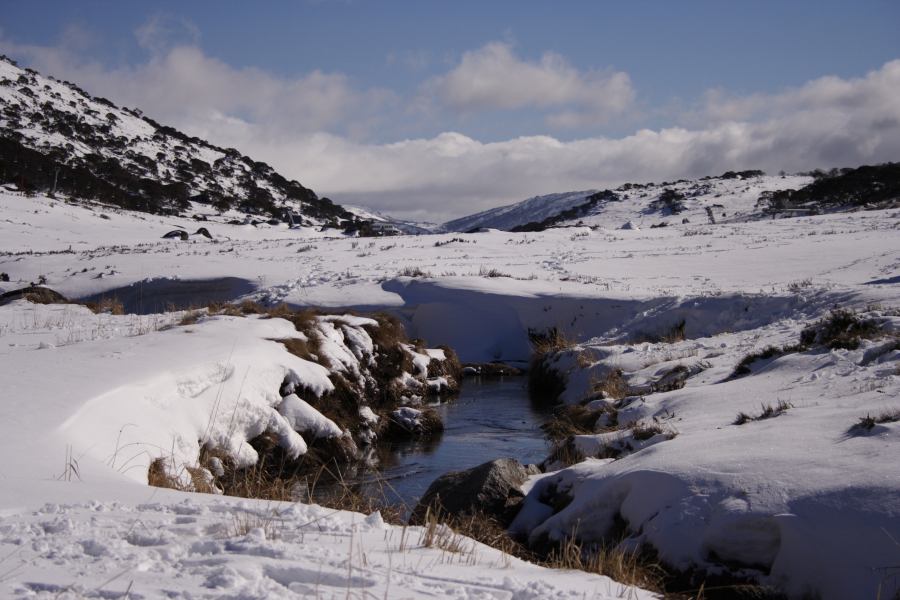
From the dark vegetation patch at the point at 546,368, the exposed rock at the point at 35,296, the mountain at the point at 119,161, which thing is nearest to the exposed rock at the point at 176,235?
the mountain at the point at 119,161

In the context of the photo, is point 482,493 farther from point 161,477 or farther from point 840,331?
point 840,331

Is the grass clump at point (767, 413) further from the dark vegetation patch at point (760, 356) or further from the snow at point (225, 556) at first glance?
the snow at point (225, 556)

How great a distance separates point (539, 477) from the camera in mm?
7703

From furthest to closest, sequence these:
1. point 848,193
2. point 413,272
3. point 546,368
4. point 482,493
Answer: point 848,193 → point 413,272 → point 546,368 → point 482,493

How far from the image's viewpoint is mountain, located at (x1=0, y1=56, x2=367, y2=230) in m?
52.3

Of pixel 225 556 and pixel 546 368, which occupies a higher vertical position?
pixel 225 556

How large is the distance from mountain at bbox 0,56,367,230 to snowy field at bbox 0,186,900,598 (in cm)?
3845

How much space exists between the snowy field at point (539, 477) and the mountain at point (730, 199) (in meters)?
30.8

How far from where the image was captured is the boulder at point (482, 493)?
6.79 meters

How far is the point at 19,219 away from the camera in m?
40.5

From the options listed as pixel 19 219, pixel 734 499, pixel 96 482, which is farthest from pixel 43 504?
pixel 19 219

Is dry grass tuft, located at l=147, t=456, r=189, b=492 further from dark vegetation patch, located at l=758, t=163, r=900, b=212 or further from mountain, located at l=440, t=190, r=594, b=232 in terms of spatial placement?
mountain, located at l=440, t=190, r=594, b=232

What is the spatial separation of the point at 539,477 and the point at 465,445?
358 centimetres

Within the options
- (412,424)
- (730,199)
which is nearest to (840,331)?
(412,424)
